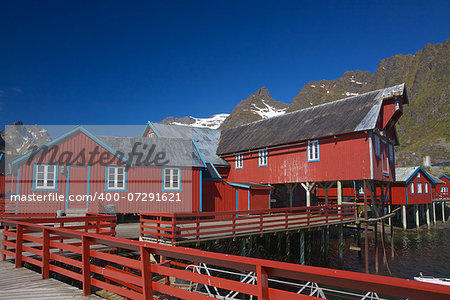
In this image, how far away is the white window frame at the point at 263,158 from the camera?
2633 centimetres

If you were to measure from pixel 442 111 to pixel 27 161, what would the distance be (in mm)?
130336

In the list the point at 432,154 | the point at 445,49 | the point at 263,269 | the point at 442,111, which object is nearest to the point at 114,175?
the point at 263,269

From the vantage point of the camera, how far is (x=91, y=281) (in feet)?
19.4

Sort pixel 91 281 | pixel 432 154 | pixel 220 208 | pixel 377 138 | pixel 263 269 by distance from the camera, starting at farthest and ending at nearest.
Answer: pixel 432 154, pixel 220 208, pixel 377 138, pixel 91 281, pixel 263 269

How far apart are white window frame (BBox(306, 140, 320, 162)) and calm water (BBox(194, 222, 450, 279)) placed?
5.39 metres

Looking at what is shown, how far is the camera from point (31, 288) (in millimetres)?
6324

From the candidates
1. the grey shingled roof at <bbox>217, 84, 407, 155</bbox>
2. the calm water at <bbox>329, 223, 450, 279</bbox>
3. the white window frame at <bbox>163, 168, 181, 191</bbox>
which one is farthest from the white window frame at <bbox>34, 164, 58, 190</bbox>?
the calm water at <bbox>329, 223, 450, 279</bbox>

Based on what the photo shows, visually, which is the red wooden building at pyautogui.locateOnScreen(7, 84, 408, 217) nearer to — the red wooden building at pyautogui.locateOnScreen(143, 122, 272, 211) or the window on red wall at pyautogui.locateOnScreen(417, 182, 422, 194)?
the red wooden building at pyautogui.locateOnScreen(143, 122, 272, 211)

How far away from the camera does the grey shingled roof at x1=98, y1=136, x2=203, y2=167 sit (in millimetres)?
22312

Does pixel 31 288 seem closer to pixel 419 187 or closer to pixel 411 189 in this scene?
pixel 411 189

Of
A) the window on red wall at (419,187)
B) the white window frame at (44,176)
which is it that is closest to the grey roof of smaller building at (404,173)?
the window on red wall at (419,187)

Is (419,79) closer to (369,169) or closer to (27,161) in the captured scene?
(369,169)

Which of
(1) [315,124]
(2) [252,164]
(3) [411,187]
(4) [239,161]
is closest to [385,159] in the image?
(1) [315,124]

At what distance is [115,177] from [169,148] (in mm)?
4559
